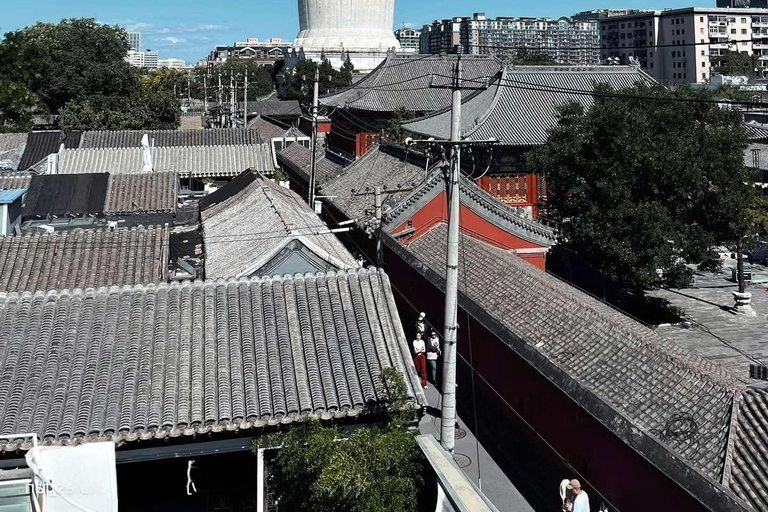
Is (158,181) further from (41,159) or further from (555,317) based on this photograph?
(555,317)

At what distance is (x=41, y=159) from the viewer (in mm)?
29688

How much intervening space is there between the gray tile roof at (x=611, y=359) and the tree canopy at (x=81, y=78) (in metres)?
33.4

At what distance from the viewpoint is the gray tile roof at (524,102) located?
28.1 meters

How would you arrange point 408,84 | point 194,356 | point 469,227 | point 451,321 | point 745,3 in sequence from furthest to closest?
1. point 745,3
2. point 408,84
3. point 469,227
4. point 451,321
5. point 194,356

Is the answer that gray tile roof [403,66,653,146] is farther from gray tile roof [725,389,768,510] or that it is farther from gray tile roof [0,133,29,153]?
gray tile roof [725,389,768,510]

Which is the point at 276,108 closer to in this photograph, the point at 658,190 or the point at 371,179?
the point at 371,179

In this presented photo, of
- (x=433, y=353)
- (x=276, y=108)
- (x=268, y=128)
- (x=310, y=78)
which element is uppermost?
(x=310, y=78)

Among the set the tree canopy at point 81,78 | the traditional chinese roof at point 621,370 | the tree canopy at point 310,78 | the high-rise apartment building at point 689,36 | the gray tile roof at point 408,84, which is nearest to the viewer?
the traditional chinese roof at point 621,370

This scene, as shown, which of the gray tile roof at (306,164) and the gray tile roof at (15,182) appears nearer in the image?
the gray tile roof at (15,182)

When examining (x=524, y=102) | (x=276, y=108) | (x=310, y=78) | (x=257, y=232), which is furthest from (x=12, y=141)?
(x=310, y=78)

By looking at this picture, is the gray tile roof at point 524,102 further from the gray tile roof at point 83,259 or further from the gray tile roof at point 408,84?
the gray tile roof at point 83,259

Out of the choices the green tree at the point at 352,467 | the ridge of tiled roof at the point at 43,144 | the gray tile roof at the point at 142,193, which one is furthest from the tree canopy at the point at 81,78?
the green tree at the point at 352,467

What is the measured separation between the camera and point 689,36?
90625 mm

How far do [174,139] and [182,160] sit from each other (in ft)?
10.1
